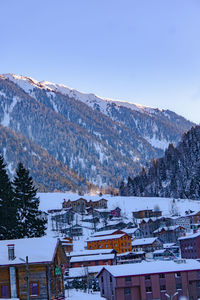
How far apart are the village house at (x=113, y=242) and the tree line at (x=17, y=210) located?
74.8 meters

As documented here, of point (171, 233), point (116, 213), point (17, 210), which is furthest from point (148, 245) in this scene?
point (17, 210)

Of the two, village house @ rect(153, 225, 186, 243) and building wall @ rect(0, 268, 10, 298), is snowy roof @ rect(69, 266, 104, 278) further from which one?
village house @ rect(153, 225, 186, 243)

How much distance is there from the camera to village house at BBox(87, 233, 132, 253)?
127 m

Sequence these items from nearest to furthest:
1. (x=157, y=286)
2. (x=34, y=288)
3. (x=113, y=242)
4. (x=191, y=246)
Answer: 1. (x=34, y=288)
2. (x=157, y=286)
3. (x=191, y=246)
4. (x=113, y=242)

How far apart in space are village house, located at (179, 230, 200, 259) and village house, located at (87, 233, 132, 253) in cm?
1791

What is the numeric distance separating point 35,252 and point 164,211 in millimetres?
152781

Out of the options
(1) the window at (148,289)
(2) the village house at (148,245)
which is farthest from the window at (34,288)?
(2) the village house at (148,245)

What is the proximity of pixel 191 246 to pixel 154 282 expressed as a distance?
50.0 metres

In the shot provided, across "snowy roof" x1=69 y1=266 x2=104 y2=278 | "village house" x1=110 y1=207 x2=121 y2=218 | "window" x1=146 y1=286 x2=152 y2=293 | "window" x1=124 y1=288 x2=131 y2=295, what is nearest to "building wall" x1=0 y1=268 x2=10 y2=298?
"window" x1=124 y1=288 x2=131 y2=295

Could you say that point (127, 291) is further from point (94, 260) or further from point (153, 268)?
point (94, 260)

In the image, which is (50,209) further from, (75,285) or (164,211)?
Answer: (75,285)

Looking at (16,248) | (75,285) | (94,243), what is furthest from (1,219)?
(94,243)

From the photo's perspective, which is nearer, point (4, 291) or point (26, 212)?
point (4, 291)

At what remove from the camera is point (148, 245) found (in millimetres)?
128500
